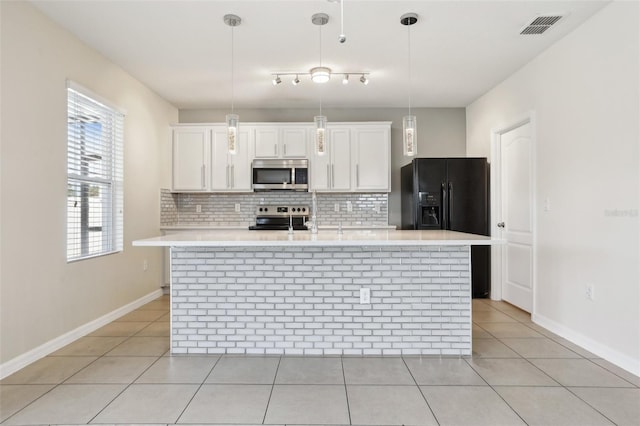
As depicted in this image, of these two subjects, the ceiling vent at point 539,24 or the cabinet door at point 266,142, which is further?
Answer: the cabinet door at point 266,142

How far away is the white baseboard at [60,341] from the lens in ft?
7.98

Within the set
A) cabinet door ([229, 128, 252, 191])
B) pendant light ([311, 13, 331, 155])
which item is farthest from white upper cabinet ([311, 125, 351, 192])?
pendant light ([311, 13, 331, 155])

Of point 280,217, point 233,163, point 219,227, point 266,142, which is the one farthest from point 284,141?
point 219,227

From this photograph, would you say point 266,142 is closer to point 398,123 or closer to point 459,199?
point 398,123

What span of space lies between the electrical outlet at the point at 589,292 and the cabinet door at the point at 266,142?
3591 millimetres

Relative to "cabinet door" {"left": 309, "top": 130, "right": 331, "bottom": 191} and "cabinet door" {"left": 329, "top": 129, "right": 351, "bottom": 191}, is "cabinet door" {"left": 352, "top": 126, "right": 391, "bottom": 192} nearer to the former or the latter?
"cabinet door" {"left": 329, "top": 129, "right": 351, "bottom": 191}

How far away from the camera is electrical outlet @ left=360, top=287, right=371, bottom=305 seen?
2.73 m

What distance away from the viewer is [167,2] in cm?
263

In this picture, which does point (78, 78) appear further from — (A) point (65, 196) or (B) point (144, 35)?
(A) point (65, 196)

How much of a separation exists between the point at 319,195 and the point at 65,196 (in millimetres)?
3044

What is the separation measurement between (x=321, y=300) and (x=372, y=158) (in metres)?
2.67

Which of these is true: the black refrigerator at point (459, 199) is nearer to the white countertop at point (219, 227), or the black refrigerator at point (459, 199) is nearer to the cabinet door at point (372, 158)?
the cabinet door at point (372, 158)

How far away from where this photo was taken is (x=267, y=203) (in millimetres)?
5297

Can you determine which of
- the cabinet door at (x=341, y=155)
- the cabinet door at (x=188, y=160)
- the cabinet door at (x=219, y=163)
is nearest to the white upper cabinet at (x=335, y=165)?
the cabinet door at (x=341, y=155)
